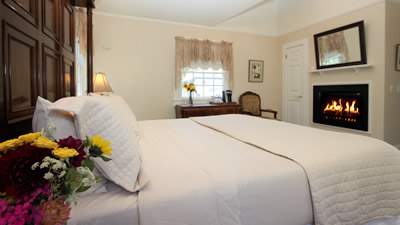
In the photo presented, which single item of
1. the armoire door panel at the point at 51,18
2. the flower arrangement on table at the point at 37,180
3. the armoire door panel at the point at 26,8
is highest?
the armoire door panel at the point at 51,18

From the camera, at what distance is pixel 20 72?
1011 mm

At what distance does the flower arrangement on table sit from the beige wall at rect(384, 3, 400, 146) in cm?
448

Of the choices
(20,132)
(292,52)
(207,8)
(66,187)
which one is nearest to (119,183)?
(66,187)

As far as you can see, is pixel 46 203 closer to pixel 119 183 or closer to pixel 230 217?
pixel 119 183

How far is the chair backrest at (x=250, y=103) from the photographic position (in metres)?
5.09

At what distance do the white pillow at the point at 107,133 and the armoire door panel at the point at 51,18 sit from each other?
699 mm

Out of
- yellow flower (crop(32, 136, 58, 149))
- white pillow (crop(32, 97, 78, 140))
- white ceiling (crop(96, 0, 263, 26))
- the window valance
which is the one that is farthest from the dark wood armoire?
the window valance

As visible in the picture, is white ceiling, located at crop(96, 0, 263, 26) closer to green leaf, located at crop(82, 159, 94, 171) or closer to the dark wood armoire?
the dark wood armoire

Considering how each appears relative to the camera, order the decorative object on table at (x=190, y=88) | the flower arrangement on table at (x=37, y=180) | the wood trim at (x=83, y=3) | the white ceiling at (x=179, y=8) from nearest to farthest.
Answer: the flower arrangement on table at (x=37, y=180) < the wood trim at (x=83, y=3) < the white ceiling at (x=179, y=8) < the decorative object on table at (x=190, y=88)

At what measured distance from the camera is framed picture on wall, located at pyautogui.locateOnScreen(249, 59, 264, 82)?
5.27m

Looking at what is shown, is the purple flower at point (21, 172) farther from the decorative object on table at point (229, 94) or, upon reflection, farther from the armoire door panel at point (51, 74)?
the decorative object on table at point (229, 94)

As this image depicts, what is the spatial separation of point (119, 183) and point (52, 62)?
110 centimetres

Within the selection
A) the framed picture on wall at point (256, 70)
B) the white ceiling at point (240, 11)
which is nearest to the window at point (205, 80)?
the framed picture on wall at point (256, 70)

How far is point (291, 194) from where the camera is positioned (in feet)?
3.58
